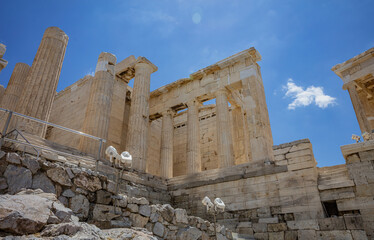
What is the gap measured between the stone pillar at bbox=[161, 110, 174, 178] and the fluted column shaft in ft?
7.40

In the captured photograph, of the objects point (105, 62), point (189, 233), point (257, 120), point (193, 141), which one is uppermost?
point (105, 62)

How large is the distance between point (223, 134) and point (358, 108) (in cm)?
1244

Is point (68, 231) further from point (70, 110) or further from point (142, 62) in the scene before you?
point (70, 110)

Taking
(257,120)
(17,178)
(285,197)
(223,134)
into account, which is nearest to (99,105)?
(223,134)

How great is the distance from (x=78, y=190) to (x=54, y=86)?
943cm

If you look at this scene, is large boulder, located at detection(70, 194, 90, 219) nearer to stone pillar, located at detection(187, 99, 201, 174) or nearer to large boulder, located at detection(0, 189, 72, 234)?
large boulder, located at detection(0, 189, 72, 234)

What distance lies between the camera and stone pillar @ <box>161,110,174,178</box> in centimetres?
1902

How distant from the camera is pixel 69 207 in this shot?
6.37 metres

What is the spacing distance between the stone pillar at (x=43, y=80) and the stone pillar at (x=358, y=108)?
72.3ft

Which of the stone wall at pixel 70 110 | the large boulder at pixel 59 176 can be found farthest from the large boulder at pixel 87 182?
the stone wall at pixel 70 110

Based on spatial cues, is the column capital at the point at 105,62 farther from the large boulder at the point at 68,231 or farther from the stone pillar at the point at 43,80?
the large boulder at the point at 68,231

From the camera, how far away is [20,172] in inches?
245

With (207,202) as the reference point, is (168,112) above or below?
above

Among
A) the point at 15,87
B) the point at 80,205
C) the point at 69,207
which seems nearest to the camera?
the point at 69,207
